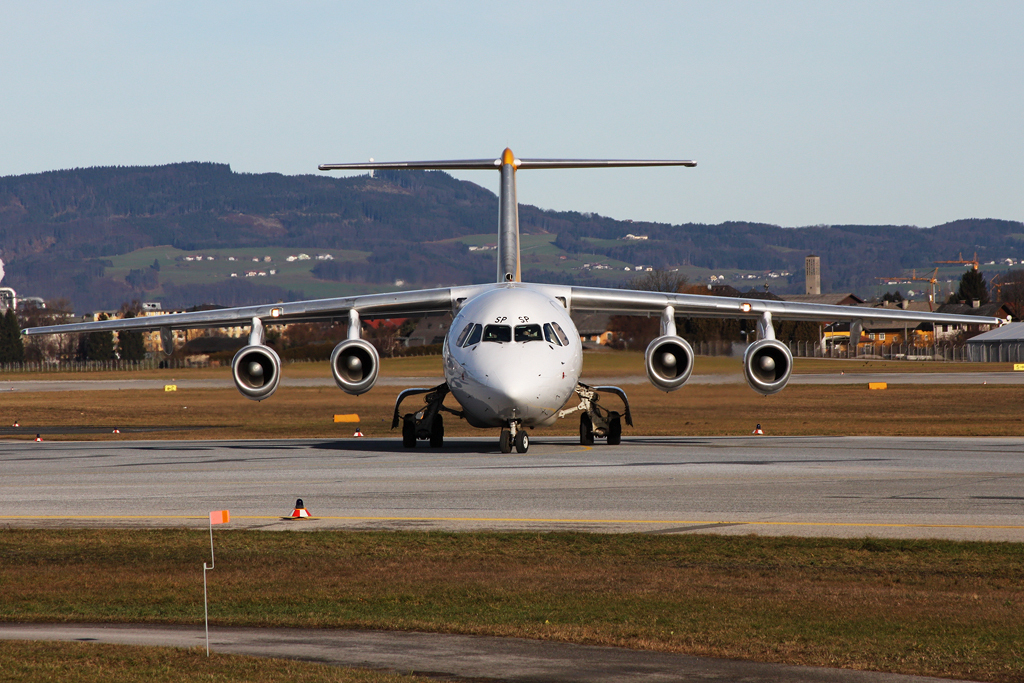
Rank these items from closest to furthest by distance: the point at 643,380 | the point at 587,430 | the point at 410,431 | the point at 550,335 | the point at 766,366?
the point at 550,335, the point at 766,366, the point at 587,430, the point at 410,431, the point at 643,380

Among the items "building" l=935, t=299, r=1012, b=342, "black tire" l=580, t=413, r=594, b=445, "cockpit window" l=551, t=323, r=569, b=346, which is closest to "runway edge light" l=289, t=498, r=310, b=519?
"cockpit window" l=551, t=323, r=569, b=346

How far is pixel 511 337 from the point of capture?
73.7ft

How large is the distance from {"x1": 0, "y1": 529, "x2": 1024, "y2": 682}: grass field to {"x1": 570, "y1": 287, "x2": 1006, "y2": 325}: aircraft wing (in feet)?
45.3

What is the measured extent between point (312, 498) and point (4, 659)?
9.00m

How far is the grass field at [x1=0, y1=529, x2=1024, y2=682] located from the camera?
9062 mm

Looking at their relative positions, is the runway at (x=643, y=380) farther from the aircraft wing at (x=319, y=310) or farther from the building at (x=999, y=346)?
the aircraft wing at (x=319, y=310)

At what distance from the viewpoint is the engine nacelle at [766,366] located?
84.3 ft

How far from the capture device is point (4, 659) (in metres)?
8.35

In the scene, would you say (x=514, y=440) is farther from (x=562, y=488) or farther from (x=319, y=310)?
(x=319, y=310)

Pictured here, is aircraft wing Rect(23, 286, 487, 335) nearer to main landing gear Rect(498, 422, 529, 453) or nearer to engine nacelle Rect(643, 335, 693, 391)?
main landing gear Rect(498, 422, 529, 453)

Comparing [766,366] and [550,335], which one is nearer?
[550,335]

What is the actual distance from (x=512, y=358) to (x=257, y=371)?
7549 mm

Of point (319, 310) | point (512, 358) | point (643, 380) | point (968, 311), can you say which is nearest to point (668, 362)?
point (512, 358)

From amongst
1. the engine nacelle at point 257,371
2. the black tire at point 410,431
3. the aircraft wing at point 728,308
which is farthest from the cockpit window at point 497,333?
the engine nacelle at point 257,371
